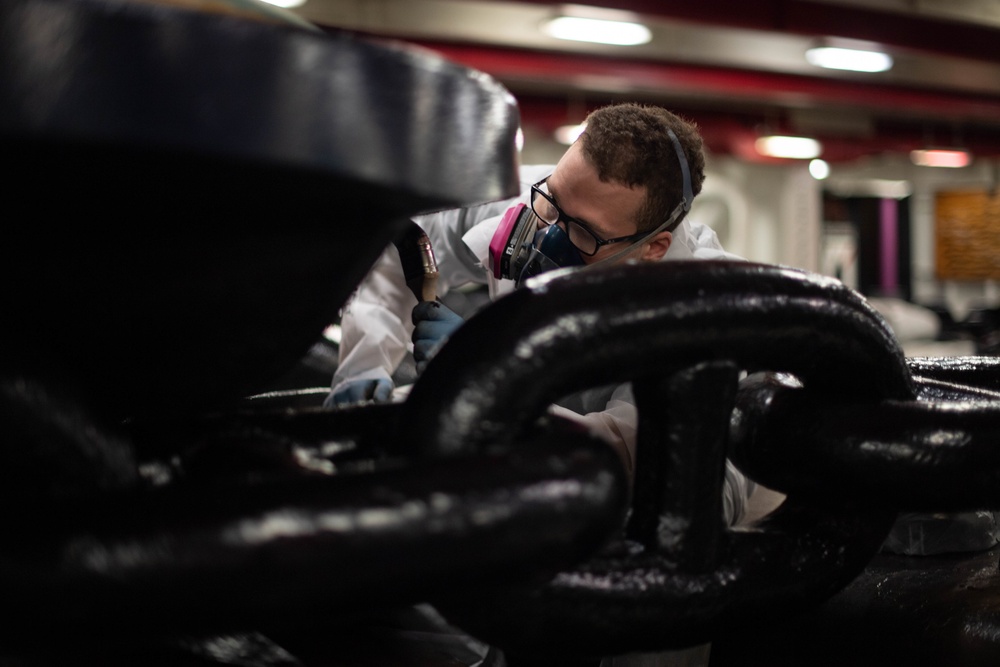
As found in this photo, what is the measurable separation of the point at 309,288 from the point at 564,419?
0.52ft

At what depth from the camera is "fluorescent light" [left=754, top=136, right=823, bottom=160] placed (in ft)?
33.0

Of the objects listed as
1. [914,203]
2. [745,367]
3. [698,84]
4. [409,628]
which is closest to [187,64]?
[745,367]

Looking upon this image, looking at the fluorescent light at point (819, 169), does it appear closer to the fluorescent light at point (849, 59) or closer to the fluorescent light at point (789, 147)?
the fluorescent light at point (789, 147)

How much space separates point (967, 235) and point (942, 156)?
6.25 ft

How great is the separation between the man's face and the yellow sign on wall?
12.6 metres

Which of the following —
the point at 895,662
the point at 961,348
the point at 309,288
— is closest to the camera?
the point at 309,288

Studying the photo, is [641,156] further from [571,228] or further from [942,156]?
[942,156]

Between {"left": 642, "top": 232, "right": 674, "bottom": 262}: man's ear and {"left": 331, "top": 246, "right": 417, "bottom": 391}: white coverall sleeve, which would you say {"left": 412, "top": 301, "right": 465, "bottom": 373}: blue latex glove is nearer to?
{"left": 331, "top": 246, "right": 417, "bottom": 391}: white coverall sleeve

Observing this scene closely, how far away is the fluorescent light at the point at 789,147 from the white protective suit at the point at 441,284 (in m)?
8.48

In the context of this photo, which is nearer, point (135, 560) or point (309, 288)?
point (135, 560)

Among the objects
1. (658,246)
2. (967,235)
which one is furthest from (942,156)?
(658,246)

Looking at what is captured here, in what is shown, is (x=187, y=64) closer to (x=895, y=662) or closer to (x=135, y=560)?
(x=135, y=560)

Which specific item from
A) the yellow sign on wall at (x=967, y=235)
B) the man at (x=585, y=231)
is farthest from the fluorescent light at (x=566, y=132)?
the man at (x=585, y=231)

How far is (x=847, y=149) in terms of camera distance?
10.4 m
